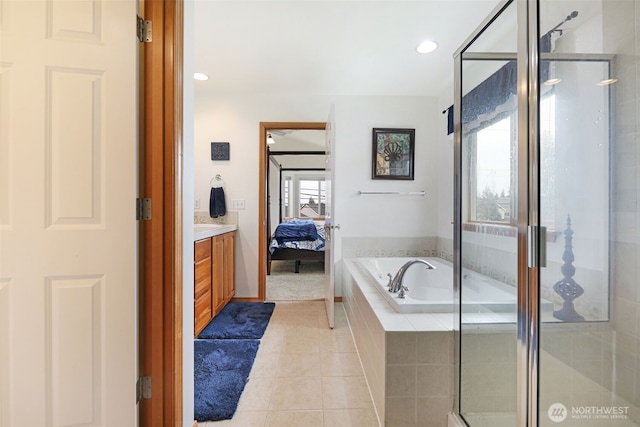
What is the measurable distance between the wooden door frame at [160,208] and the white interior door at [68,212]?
2.2 inches

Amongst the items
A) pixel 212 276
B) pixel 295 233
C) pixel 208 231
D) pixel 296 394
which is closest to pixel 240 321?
pixel 212 276

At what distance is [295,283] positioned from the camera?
384 centimetres

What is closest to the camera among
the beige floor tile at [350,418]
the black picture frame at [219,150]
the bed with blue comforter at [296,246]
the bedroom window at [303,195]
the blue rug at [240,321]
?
the beige floor tile at [350,418]

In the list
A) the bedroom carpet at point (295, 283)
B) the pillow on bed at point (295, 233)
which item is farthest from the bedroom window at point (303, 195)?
the pillow on bed at point (295, 233)

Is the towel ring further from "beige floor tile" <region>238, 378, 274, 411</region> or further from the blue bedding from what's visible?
"beige floor tile" <region>238, 378, 274, 411</region>

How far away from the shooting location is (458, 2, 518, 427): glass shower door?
1.20m

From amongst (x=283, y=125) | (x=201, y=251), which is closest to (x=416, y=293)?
(x=201, y=251)

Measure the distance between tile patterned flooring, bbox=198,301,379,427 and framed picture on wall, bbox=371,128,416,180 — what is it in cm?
176

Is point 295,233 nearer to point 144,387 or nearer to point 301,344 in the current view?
point 301,344

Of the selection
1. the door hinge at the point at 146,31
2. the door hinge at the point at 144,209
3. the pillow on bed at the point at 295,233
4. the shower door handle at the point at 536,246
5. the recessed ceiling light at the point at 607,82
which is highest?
the door hinge at the point at 146,31

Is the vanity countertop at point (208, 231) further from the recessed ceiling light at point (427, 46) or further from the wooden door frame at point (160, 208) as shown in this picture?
the recessed ceiling light at point (427, 46)

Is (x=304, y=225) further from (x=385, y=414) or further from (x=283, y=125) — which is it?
(x=385, y=414)

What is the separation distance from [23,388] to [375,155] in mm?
3025

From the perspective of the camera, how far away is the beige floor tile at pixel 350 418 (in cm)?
134
